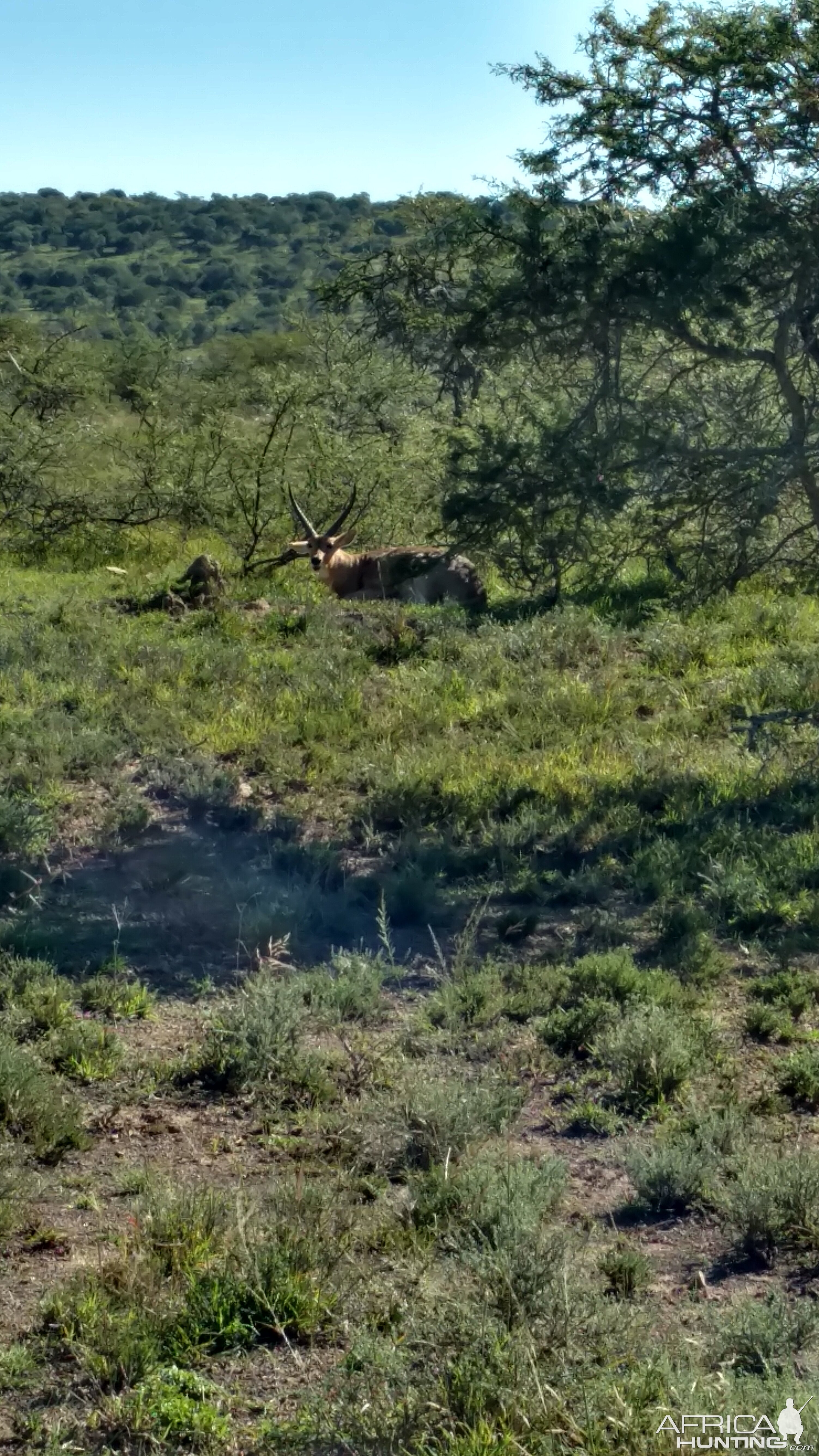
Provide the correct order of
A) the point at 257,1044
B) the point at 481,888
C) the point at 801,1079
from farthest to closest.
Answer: the point at 481,888 < the point at 257,1044 < the point at 801,1079

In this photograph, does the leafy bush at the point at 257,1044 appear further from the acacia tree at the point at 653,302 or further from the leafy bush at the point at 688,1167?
the acacia tree at the point at 653,302

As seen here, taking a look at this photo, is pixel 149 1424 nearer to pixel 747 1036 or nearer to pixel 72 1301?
pixel 72 1301

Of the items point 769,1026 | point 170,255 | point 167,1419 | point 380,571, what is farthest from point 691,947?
point 170,255

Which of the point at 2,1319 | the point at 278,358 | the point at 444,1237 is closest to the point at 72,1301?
the point at 2,1319

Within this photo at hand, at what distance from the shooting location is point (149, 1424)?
3248mm

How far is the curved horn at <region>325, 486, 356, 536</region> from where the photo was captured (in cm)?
1516

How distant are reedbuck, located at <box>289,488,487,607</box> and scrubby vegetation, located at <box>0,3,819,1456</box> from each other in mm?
433

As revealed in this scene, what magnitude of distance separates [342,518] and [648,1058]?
10611 millimetres

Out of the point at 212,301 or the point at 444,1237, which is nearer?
the point at 444,1237

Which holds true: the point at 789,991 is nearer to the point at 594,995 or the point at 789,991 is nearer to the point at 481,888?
the point at 594,995

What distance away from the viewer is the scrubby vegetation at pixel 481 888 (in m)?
3.55

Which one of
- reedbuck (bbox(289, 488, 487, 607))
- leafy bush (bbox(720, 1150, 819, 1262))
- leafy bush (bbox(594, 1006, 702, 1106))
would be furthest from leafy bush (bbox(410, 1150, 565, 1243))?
reedbuck (bbox(289, 488, 487, 607))

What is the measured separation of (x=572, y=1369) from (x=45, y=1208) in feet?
5.70

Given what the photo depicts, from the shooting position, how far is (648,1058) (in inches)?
204
